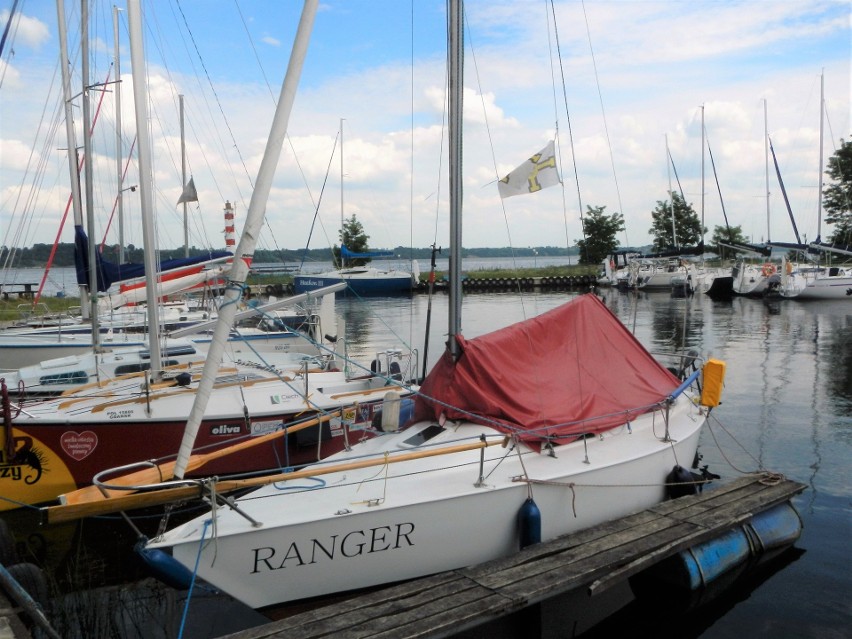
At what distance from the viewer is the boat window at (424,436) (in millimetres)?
8756

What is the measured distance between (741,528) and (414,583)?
4618 millimetres

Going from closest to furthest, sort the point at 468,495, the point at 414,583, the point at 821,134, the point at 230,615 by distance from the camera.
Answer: the point at 414,583 < the point at 468,495 < the point at 230,615 < the point at 821,134

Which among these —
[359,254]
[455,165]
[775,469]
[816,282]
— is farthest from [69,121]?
[359,254]

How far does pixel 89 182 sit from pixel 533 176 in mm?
10766

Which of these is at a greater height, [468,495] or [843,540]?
[468,495]

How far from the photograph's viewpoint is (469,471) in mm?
8023

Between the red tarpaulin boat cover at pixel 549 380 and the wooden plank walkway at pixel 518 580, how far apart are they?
137 cm

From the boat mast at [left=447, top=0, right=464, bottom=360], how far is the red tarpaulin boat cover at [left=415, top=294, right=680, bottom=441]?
0.41 m

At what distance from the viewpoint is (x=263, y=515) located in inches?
279

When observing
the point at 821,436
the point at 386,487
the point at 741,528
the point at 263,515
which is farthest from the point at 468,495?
the point at 821,436

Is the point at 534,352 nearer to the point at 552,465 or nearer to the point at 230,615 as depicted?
the point at 552,465

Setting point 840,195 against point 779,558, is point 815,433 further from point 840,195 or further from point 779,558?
point 840,195

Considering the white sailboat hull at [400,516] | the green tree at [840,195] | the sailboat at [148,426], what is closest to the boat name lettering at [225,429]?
the sailboat at [148,426]

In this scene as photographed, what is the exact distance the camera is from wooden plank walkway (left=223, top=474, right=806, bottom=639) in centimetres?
619
